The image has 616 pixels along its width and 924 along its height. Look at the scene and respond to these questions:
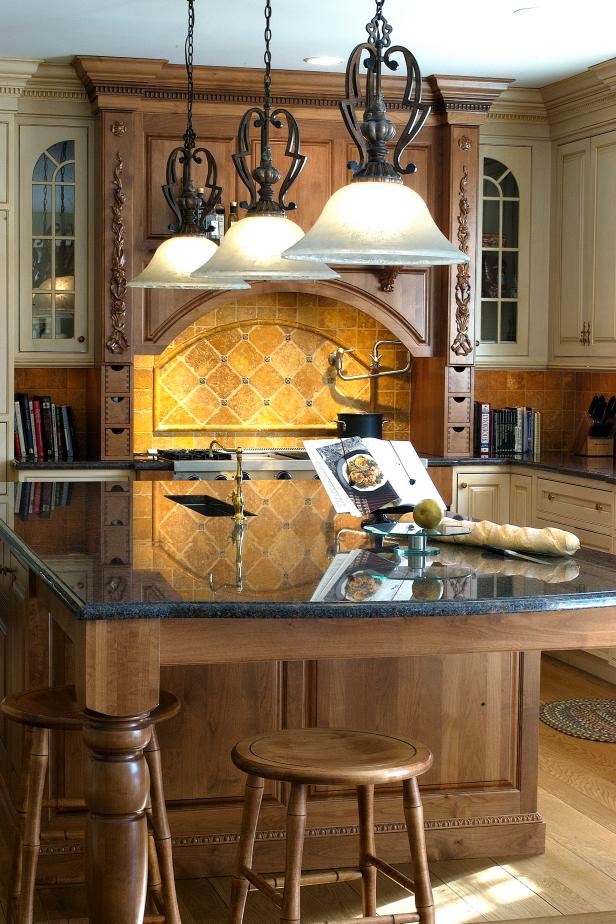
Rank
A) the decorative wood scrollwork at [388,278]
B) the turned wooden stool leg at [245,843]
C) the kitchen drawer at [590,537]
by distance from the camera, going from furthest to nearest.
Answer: the decorative wood scrollwork at [388,278] < the kitchen drawer at [590,537] < the turned wooden stool leg at [245,843]

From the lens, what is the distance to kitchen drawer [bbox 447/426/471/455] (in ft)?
20.2

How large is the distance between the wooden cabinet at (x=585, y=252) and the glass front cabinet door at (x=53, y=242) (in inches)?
95.5

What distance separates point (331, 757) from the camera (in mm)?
2270

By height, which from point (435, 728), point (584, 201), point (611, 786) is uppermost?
point (584, 201)

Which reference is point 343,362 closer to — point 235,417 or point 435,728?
point 235,417

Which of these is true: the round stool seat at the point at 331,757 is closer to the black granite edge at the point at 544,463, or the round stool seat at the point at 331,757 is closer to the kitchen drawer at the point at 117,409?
the black granite edge at the point at 544,463

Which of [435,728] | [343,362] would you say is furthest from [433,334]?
[435,728]

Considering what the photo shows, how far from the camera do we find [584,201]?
19.9 feet

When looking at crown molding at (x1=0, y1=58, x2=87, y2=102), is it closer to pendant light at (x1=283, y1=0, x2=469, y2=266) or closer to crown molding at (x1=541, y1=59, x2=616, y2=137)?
crown molding at (x1=541, y1=59, x2=616, y2=137)

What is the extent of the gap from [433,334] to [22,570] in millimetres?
3378

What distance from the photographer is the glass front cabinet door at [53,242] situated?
579cm

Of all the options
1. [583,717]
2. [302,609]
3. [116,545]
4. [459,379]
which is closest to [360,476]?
[116,545]

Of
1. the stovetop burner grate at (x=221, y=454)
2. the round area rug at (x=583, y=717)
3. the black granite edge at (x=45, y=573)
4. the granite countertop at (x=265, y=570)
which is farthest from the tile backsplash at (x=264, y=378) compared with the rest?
the black granite edge at (x=45, y=573)

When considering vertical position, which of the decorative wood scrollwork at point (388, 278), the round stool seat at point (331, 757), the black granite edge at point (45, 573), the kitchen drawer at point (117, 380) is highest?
the decorative wood scrollwork at point (388, 278)
